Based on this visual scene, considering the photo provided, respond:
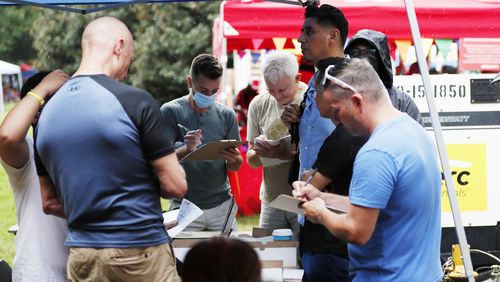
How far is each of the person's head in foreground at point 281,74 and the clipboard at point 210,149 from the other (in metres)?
0.44

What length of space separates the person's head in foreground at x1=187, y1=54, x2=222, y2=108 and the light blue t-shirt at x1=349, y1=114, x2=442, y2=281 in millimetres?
2254

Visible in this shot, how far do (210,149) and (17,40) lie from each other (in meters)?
36.1

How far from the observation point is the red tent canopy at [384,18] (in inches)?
295

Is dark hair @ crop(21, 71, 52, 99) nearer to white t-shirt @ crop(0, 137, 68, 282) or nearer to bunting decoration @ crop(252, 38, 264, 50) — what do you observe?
white t-shirt @ crop(0, 137, 68, 282)

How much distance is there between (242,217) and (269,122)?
16.1 ft

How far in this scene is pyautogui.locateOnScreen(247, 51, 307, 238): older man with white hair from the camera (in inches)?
183

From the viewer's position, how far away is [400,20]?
766cm

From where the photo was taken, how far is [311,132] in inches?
151

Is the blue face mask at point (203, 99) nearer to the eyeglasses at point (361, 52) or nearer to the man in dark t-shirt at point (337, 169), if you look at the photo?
the eyeglasses at point (361, 52)

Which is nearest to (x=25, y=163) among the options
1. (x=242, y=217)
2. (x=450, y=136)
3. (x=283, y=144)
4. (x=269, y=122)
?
(x=283, y=144)

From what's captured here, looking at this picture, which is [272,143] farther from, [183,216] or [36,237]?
[36,237]

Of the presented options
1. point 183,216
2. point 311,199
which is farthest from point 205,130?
point 311,199

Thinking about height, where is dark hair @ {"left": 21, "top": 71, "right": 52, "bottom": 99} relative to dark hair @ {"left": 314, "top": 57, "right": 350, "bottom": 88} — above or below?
below

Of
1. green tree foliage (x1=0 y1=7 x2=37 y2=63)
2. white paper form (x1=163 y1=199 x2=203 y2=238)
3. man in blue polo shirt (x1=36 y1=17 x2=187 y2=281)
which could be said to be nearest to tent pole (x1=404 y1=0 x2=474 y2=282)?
white paper form (x1=163 y1=199 x2=203 y2=238)
